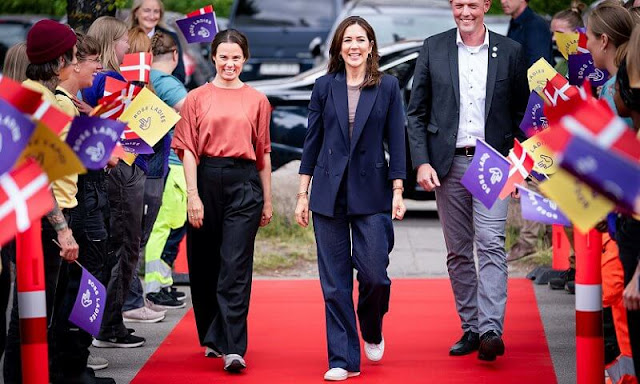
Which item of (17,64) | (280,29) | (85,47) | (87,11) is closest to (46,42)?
(17,64)

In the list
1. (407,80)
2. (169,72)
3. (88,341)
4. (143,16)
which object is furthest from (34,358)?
(407,80)

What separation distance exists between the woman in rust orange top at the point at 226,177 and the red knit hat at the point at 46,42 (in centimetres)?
147

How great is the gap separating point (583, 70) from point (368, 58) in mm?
1377

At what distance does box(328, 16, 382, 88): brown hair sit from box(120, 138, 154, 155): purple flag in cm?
122

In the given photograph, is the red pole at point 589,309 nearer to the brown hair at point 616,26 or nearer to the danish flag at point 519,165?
the danish flag at point 519,165

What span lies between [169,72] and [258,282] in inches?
91.8

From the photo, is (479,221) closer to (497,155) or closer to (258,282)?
(497,155)

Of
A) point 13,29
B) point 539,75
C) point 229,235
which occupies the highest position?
point 539,75

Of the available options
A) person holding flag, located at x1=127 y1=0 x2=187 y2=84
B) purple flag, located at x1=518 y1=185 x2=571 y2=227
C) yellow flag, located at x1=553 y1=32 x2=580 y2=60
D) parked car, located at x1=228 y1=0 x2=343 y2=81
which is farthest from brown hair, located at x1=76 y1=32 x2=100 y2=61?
parked car, located at x1=228 y1=0 x2=343 y2=81

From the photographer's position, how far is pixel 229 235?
8.01m

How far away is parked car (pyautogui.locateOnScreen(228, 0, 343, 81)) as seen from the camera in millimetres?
23031

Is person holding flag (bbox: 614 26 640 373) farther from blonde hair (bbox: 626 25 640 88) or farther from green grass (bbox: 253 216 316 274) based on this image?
green grass (bbox: 253 216 316 274)

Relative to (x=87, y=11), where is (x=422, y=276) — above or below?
below

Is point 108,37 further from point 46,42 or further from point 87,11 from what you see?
point 87,11
